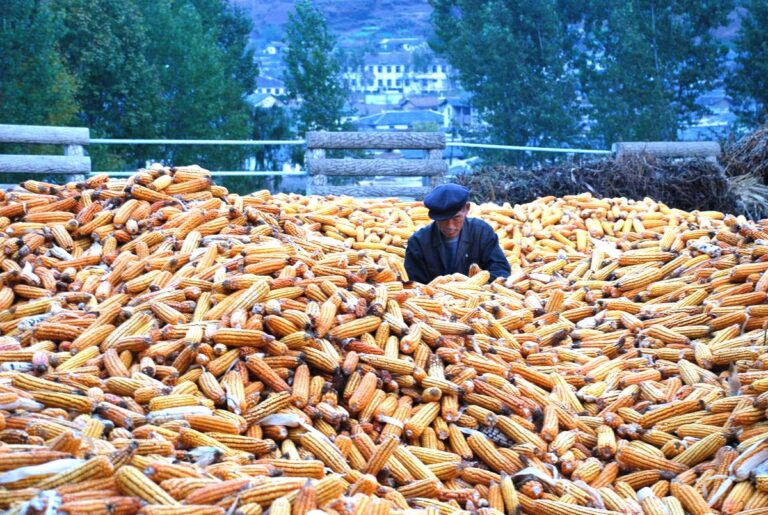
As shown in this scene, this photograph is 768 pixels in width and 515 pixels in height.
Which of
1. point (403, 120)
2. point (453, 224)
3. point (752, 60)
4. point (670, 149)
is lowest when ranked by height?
point (453, 224)

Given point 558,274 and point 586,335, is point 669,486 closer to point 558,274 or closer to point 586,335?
point 586,335

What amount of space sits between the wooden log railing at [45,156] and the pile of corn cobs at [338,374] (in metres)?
4.79

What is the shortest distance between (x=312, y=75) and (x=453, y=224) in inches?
1481

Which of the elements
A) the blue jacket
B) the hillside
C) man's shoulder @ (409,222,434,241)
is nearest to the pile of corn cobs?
the blue jacket

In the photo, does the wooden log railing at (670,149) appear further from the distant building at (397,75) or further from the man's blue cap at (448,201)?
the distant building at (397,75)

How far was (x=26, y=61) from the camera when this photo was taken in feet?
89.2

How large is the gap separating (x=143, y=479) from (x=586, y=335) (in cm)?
347

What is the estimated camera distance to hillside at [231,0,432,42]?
146000 millimetres

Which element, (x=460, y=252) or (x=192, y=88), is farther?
(x=192, y=88)

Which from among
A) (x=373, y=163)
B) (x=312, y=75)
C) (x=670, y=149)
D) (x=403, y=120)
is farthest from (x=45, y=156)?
(x=403, y=120)

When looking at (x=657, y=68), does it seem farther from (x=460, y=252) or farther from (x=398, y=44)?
(x=398, y=44)

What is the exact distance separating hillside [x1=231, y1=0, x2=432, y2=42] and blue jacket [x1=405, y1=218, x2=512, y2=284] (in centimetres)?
14062

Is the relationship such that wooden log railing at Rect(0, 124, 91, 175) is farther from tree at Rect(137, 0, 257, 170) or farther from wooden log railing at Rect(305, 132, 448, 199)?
tree at Rect(137, 0, 257, 170)

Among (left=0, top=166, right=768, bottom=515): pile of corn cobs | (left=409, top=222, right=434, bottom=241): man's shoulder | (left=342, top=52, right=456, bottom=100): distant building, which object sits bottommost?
(left=0, top=166, right=768, bottom=515): pile of corn cobs
